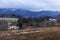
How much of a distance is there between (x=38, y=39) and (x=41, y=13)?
36444 mm

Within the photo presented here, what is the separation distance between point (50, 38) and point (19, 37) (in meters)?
1.81

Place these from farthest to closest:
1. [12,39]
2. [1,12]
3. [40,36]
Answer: [1,12] → [40,36] → [12,39]

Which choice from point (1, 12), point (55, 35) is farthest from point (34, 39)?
point (1, 12)

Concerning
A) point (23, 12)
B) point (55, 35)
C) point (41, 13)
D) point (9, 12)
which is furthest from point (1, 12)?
point (55, 35)

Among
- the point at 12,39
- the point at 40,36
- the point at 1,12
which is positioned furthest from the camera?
the point at 1,12

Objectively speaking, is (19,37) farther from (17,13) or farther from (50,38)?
(17,13)

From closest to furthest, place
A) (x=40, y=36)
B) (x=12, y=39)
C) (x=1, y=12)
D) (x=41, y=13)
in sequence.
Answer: (x=12, y=39) → (x=40, y=36) → (x=1, y=12) → (x=41, y=13)

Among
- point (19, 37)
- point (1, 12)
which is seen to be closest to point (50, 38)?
point (19, 37)

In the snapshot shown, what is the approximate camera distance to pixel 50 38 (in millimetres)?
10719

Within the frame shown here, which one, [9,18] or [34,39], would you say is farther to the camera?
[9,18]

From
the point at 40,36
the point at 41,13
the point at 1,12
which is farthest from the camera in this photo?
the point at 41,13

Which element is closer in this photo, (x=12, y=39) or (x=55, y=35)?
(x=12, y=39)

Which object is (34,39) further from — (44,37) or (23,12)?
(23,12)

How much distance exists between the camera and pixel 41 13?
46719 mm
